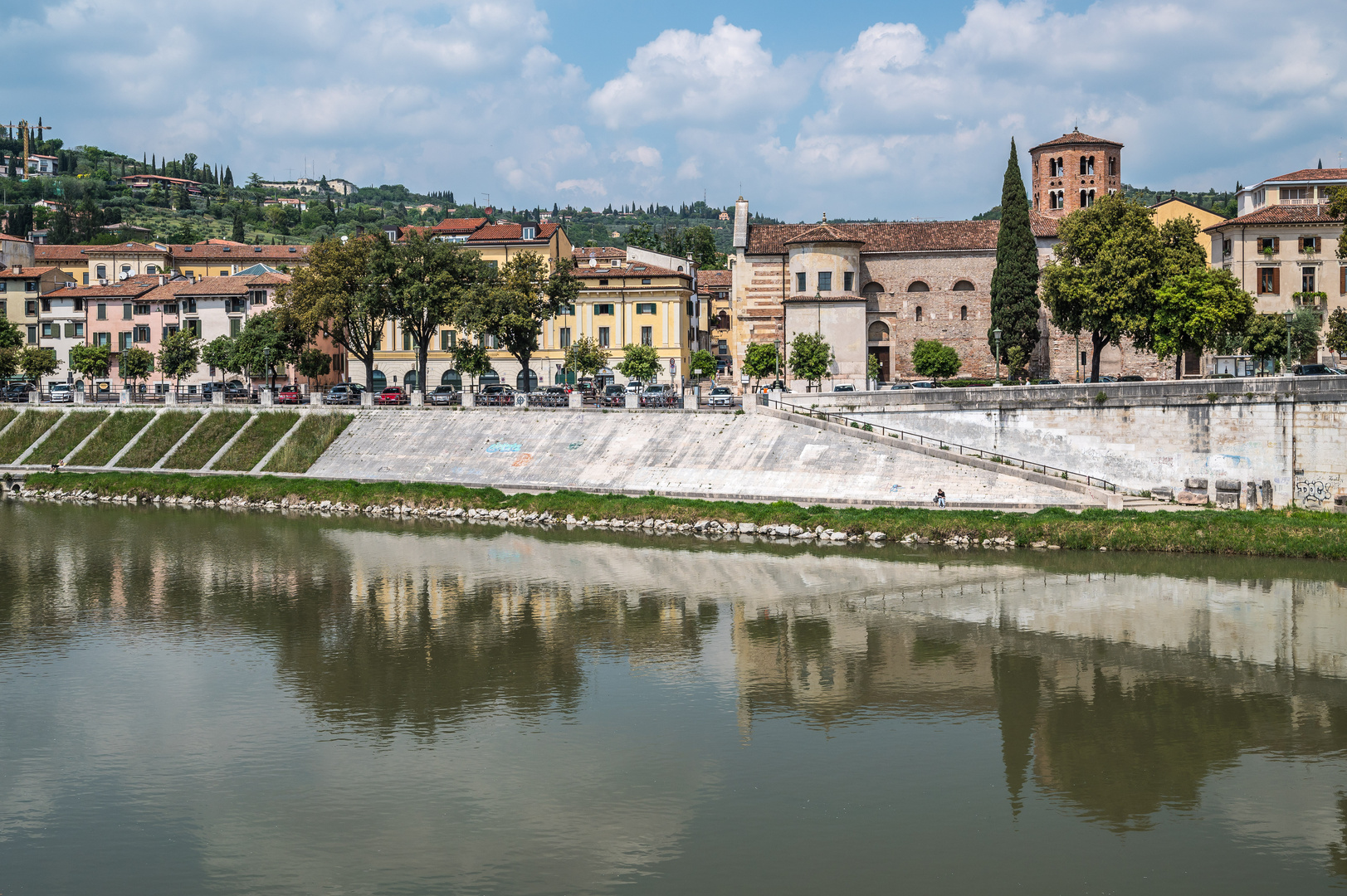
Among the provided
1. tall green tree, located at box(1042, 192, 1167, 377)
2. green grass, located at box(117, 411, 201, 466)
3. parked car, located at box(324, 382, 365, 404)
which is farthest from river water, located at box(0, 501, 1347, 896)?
parked car, located at box(324, 382, 365, 404)

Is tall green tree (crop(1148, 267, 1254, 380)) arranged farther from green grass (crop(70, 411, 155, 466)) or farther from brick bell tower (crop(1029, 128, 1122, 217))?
green grass (crop(70, 411, 155, 466))

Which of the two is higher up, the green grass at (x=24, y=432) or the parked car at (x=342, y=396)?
the parked car at (x=342, y=396)

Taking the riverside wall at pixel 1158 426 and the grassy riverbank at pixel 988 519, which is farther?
the riverside wall at pixel 1158 426

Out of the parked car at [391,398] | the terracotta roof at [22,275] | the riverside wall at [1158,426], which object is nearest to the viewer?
the riverside wall at [1158,426]

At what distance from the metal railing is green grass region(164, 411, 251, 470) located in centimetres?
3174

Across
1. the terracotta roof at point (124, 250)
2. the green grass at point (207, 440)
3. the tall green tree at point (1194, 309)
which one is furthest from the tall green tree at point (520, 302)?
the terracotta roof at point (124, 250)

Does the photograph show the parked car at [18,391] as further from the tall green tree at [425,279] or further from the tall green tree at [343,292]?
the tall green tree at [425,279]

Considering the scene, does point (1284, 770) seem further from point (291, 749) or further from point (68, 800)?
point (68, 800)

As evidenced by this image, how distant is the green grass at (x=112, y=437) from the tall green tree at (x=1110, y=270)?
2107 inches

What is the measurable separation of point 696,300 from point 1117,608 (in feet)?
200

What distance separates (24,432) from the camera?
231 ft

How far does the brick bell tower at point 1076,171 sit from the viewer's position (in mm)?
87875

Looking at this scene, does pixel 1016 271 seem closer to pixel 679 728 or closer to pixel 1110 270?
pixel 1110 270

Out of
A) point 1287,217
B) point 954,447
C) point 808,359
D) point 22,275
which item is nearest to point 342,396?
point 808,359
